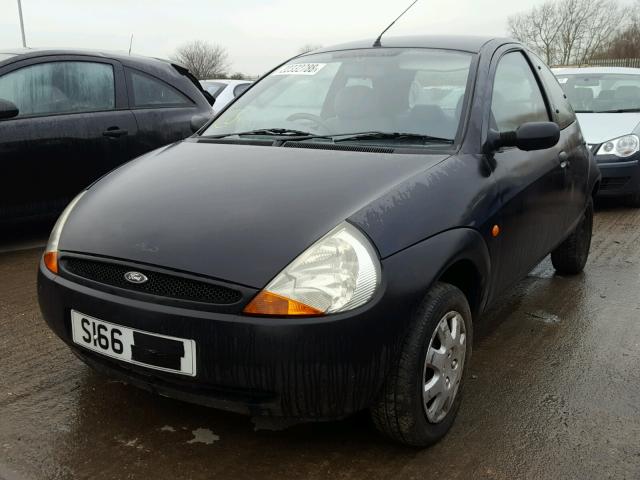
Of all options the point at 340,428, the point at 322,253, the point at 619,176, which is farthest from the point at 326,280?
the point at 619,176

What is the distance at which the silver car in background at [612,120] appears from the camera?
6.43m

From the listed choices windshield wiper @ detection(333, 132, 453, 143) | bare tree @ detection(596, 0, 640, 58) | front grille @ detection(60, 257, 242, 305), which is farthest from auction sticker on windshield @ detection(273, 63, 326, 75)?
bare tree @ detection(596, 0, 640, 58)

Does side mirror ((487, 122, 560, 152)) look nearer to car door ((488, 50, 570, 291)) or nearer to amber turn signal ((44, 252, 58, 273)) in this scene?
car door ((488, 50, 570, 291))

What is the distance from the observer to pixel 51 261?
2.33 m

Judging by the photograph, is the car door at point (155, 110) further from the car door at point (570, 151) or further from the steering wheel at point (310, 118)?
the car door at point (570, 151)

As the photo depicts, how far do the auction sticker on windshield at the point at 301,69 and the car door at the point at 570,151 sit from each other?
1.32m

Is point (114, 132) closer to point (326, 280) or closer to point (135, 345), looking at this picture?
point (135, 345)

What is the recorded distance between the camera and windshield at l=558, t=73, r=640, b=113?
739 cm

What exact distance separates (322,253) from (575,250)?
2898mm

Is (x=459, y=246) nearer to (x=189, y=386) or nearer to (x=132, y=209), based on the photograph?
(x=189, y=386)

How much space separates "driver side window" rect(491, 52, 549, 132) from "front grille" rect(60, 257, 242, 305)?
157 centimetres

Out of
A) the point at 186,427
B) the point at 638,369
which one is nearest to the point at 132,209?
the point at 186,427

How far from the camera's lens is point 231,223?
6.97 ft

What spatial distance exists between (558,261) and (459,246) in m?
2.38
